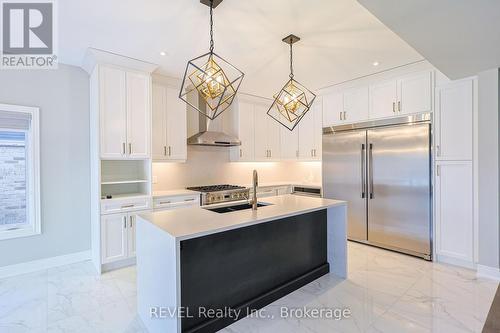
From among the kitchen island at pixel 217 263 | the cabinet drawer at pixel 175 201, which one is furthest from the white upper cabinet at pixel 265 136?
the kitchen island at pixel 217 263

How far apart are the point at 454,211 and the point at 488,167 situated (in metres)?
0.67

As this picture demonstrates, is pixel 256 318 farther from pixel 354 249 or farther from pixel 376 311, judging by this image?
pixel 354 249

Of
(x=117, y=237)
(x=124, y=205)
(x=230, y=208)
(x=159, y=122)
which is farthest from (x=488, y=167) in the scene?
(x=117, y=237)

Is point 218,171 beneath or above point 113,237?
above

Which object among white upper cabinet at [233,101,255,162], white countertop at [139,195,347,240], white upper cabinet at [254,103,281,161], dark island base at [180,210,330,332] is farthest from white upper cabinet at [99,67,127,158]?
white upper cabinet at [254,103,281,161]

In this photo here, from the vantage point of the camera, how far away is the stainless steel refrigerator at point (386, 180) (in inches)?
139

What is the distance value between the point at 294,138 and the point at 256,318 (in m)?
3.88

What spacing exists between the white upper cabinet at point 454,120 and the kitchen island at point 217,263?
5.36 ft

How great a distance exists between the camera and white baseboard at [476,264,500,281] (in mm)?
2896

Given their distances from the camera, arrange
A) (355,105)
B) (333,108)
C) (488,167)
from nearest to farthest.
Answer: (488,167) → (355,105) → (333,108)

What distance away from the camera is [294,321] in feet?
7.30

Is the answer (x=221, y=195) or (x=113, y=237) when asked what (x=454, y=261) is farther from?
(x=113, y=237)

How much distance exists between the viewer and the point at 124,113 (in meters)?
3.38

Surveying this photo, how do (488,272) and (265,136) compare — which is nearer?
(488,272)
